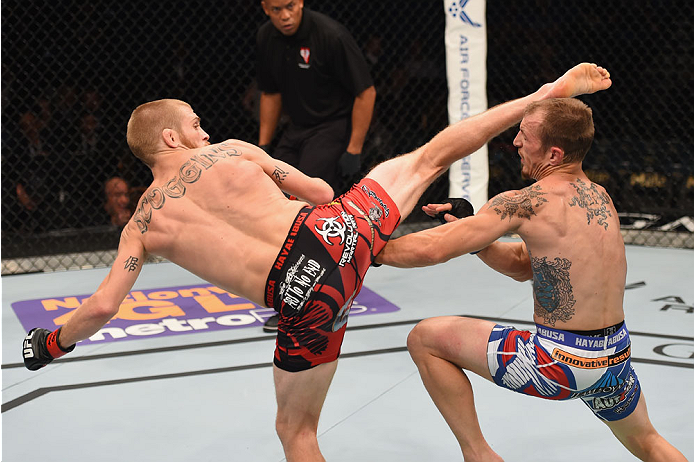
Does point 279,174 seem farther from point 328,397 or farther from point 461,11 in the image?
point 461,11

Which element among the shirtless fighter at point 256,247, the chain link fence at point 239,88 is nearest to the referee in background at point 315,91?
the chain link fence at point 239,88

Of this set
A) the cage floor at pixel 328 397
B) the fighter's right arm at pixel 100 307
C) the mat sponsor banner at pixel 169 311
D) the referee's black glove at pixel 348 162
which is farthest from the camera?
the referee's black glove at pixel 348 162

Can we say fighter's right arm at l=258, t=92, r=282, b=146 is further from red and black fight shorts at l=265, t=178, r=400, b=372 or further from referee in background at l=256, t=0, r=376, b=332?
red and black fight shorts at l=265, t=178, r=400, b=372

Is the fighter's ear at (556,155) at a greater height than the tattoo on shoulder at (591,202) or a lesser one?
greater

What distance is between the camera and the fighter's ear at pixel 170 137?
2.10 meters

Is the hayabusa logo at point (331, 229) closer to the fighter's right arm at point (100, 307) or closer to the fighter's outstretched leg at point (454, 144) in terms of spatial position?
the fighter's outstretched leg at point (454, 144)

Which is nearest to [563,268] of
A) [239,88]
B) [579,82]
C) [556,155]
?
[556,155]

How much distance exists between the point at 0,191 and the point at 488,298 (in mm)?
3500

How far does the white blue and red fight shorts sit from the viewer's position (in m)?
2.02

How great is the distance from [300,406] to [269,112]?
2.48 metres

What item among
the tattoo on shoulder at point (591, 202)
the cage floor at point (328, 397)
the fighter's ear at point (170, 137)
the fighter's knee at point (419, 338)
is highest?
the tattoo on shoulder at point (591, 202)

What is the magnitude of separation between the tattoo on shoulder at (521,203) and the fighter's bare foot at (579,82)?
13.4 inches

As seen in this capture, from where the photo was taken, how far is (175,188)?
205 cm

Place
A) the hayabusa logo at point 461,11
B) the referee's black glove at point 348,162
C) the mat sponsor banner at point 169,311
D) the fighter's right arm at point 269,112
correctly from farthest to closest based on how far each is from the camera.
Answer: the hayabusa logo at point 461,11
the fighter's right arm at point 269,112
the referee's black glove at point 348,162
the mat sponsor banner at point 169,311
